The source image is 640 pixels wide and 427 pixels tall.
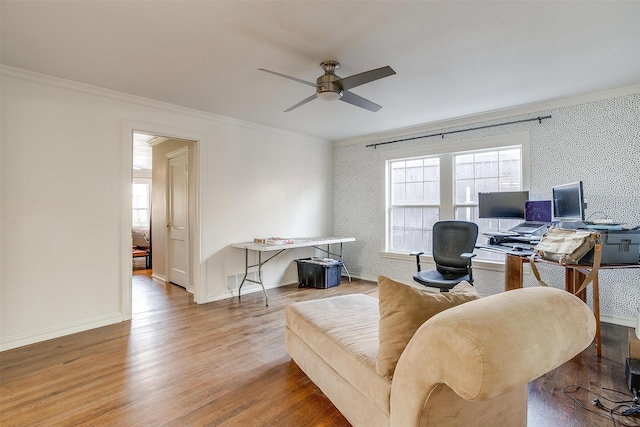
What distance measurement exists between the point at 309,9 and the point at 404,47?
2.77 ft

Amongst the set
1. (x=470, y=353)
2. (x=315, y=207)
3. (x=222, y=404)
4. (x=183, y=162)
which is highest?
(x=183, y=162)

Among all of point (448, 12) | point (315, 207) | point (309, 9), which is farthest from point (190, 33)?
point (315, 207)

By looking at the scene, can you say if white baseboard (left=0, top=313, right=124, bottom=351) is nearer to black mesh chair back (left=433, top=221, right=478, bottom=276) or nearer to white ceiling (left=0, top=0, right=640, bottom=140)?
white ceiling (left=0, top=0, right=640, bottom=140)

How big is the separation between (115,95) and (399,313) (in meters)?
3.57

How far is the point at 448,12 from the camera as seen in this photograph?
6.43 ft

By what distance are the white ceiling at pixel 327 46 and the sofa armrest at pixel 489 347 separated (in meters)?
1.78

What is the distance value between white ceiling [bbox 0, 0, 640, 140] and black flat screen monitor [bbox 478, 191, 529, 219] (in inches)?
43.3

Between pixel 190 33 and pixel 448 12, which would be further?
pixel 190 33

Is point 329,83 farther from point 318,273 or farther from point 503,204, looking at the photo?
point 318,273

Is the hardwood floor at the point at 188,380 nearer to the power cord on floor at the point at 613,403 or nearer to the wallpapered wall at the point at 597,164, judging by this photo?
the power cord on floor at the point at 613,403

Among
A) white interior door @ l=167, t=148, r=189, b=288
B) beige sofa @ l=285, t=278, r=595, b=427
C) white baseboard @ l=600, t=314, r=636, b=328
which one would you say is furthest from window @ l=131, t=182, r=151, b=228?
white baseboard @ l=600, t=314, r=636, b=328

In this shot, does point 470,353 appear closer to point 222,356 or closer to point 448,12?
point 448,12

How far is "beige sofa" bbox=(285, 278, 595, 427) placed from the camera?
95cm

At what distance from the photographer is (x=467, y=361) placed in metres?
0.94
